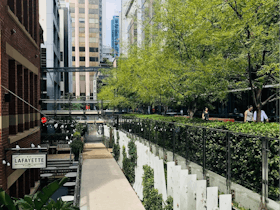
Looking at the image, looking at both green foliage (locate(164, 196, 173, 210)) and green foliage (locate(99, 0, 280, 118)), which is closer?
green foliage (locate(164, 196, 173, 210))

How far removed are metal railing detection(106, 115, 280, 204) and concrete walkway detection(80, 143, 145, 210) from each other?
2704 mm

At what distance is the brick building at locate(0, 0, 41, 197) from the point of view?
9.87m

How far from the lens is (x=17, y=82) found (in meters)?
13.5

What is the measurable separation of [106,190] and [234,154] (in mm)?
7191

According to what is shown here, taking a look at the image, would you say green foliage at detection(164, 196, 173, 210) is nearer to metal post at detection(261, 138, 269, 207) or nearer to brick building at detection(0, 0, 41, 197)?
metal post at detection(261, 138, 269, 207)

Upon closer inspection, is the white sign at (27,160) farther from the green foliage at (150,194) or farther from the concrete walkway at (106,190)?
the green foliage at (150,194)

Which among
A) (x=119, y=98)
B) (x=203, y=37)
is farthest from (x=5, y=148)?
(x=119, y=98)

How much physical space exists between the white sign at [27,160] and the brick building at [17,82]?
28 cm

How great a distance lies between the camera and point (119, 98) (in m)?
30.9

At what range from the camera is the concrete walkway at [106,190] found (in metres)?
10.1

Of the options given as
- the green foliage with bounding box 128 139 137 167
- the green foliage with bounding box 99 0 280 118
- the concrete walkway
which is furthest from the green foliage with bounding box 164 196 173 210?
the green foliage with bounding box 99 0 280 118

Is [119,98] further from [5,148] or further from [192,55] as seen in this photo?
[5,148]

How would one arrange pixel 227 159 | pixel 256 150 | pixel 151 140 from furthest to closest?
pixel 151 140
pixel 227 159
pixel 256 150

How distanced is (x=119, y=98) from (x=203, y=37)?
18375 millimetres
